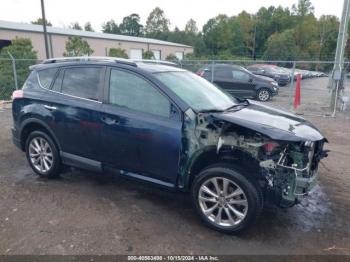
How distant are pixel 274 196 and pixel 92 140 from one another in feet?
7.72

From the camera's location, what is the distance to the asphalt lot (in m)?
3.15

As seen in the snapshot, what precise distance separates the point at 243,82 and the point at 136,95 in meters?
11.1

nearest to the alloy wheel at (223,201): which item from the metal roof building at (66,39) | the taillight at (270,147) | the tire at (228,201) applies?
the tire at (228,201)

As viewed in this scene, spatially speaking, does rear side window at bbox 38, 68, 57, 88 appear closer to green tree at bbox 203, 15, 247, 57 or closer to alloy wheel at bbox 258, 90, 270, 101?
alloy wheel at bbox 258, 90, 270, 101

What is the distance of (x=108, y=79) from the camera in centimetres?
406

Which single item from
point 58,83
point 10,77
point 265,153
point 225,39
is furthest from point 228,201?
point 225,39

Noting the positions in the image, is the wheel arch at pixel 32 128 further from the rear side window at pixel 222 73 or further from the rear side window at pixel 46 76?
the rear side window at pixel 222 73

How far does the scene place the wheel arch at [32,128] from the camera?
14.8 feet

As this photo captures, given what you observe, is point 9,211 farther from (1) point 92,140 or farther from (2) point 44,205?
(1) point 92,140

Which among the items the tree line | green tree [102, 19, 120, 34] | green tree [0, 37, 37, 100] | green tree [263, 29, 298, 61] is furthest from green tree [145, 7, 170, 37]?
green tree [0, 37, 37, 100]

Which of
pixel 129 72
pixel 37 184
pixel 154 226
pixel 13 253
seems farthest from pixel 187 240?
pixel 37 184

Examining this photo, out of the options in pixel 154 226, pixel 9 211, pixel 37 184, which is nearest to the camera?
pixel 154 226

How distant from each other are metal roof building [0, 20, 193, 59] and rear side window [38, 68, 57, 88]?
24.4 metres

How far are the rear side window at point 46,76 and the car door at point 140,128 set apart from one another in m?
1.10
